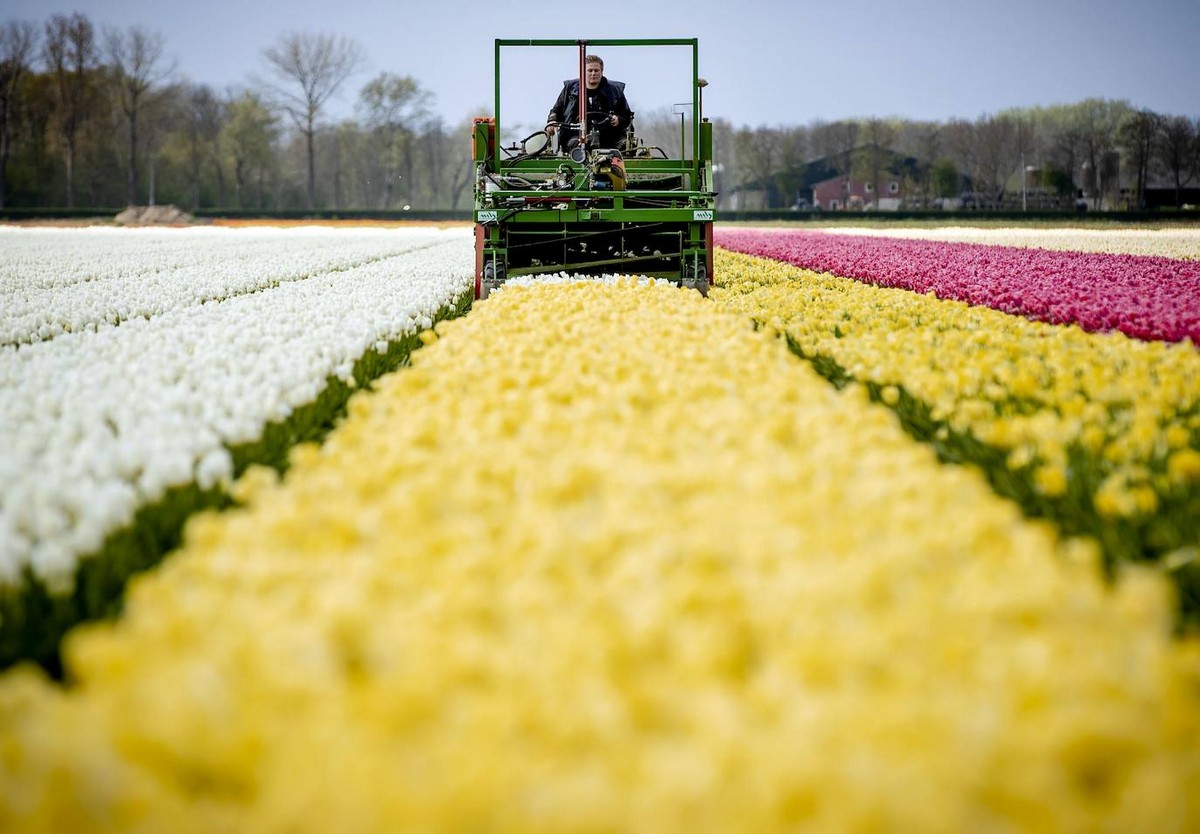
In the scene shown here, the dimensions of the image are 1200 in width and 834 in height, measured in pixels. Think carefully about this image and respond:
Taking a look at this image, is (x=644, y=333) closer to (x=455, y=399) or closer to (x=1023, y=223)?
(x=455, y=399)

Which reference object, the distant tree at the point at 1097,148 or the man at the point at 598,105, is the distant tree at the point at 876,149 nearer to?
the distant tree at the point at 1097,148

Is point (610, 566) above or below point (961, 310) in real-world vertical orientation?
below

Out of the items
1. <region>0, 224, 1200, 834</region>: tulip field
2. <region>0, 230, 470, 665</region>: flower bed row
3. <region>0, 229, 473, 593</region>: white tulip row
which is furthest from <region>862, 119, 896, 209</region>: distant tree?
<region>0, 224, 1200, 834</region>: tulip field

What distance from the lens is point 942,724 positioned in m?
1.73

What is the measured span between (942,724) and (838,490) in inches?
51.1

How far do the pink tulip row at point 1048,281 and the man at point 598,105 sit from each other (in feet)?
13.7

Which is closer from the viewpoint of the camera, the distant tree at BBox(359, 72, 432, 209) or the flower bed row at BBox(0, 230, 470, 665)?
the flower bed row at BBox(0, 230, 470, 665)

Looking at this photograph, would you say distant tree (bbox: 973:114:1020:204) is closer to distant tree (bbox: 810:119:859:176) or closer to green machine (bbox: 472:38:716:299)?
distant tree (bbox: 810:119:859:176)

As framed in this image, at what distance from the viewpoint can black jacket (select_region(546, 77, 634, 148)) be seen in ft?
41.6

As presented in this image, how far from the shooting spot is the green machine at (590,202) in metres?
11.1

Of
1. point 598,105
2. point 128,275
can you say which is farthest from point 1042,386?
point 128,275

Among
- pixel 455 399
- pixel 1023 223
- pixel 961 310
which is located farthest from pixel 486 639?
pixel 1023 223

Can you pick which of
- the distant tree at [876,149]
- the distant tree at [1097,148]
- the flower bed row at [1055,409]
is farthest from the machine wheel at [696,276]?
the distant tree at [1097,148]

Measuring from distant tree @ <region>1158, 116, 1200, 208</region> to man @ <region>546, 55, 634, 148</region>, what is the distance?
77.5 m
